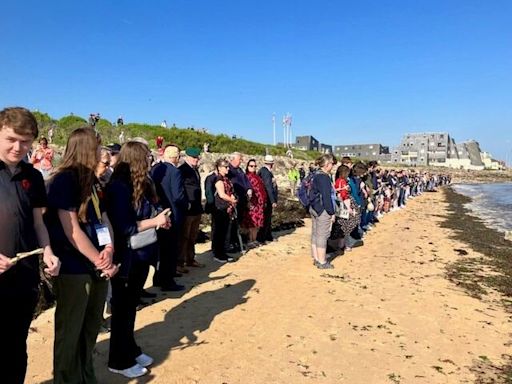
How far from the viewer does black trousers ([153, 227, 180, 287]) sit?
6039 millimetres

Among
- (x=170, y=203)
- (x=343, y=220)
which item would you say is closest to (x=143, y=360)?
(x=170, y=203)

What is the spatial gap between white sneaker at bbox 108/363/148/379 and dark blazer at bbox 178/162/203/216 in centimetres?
367

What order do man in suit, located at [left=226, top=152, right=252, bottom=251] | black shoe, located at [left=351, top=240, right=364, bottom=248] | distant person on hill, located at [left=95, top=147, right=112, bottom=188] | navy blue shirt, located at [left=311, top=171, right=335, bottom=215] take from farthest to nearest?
1. black shoe, located at [left=351, top=240, right=364, bottom=248]
2. man in suit, located at [left=226, top=152, right=252, bottom=251]
3. navy blue shirt, located at [left=311, top=171, right=335, bottom=215]
4. distant person on hill, located at [left=95, top=147, right=112, bottom=188]

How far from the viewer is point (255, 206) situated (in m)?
→ 9.48

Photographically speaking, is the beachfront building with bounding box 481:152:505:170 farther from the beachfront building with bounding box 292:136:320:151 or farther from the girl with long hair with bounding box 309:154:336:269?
the girl with long hair with bounding box 309:154:336:269

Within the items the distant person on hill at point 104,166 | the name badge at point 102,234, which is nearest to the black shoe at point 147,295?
the distant person on hill at point 104,166

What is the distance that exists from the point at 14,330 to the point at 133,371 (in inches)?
57.1

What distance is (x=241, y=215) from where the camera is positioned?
9.50 meters

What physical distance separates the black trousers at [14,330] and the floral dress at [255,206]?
274 inches

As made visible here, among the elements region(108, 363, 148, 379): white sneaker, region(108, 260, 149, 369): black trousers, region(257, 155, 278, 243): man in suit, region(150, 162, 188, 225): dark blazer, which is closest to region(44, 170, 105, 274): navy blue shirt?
region(108, 260, 149, 369): black trousers

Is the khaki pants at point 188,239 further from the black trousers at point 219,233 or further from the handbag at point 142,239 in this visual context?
the handbag at point 142,239

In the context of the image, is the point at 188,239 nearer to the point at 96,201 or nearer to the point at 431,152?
the point at 96,201

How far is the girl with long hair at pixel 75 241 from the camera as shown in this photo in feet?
9.35

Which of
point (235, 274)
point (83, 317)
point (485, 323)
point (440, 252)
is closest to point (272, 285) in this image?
point (235, 274)
